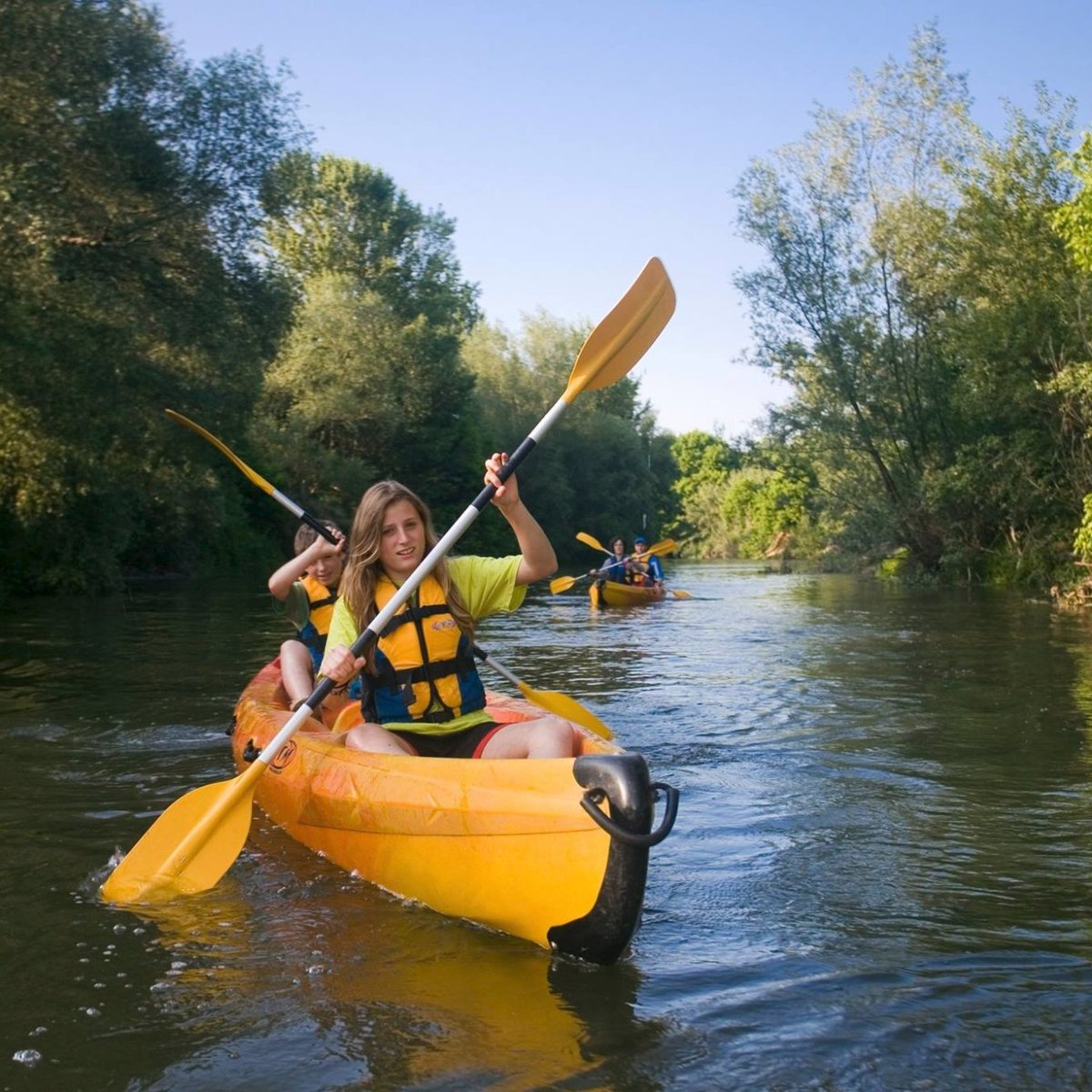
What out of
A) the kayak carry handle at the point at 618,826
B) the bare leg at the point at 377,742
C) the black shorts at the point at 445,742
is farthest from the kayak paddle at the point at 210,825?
the kayak carry handle at the point at 618,826

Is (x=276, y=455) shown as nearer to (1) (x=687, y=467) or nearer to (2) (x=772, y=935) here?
(2) (x=772, y=935)

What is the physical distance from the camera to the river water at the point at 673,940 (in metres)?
2.55

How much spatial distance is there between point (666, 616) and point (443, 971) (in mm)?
11495

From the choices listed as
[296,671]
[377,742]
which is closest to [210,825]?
[377,742]

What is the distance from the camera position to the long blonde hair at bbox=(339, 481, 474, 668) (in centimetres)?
389

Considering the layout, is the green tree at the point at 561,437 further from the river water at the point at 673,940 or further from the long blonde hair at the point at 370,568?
the long blonde hair at the point at 370,568

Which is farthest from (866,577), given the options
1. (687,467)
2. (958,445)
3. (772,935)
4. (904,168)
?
(687,467)

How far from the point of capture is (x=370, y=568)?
3959 mm

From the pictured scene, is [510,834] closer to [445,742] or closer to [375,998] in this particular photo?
[375,998]

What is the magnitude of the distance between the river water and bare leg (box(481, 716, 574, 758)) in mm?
480

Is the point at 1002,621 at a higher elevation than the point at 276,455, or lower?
lower

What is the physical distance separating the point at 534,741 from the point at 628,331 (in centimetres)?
167

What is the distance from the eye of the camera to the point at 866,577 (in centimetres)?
2447

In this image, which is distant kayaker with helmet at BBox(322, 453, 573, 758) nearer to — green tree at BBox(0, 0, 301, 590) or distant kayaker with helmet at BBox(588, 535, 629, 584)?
green tree at BBox(0, 0, 301, 590)
